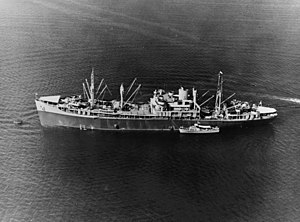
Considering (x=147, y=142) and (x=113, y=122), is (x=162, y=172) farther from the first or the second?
(x=113, y=122)

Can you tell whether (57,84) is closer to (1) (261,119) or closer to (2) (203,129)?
(2) (203,129)

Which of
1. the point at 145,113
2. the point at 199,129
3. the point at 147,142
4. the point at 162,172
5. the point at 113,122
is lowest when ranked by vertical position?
the point at 162,172

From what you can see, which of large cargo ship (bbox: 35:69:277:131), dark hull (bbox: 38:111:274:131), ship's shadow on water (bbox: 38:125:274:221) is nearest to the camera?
ship's shadow on water (bbox: 38:125:274:221)

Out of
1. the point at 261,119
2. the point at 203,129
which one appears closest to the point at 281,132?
the point at 261,119

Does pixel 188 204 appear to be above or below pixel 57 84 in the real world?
below

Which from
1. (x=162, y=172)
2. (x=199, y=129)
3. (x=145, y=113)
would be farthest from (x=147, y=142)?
(x=199, y=129)

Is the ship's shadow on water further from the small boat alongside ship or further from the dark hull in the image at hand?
the dark hull

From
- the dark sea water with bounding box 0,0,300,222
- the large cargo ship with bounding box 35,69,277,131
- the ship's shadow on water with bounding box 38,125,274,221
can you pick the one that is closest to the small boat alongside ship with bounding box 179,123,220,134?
the ship's shadow on water with bounding box 38,125,274,221
